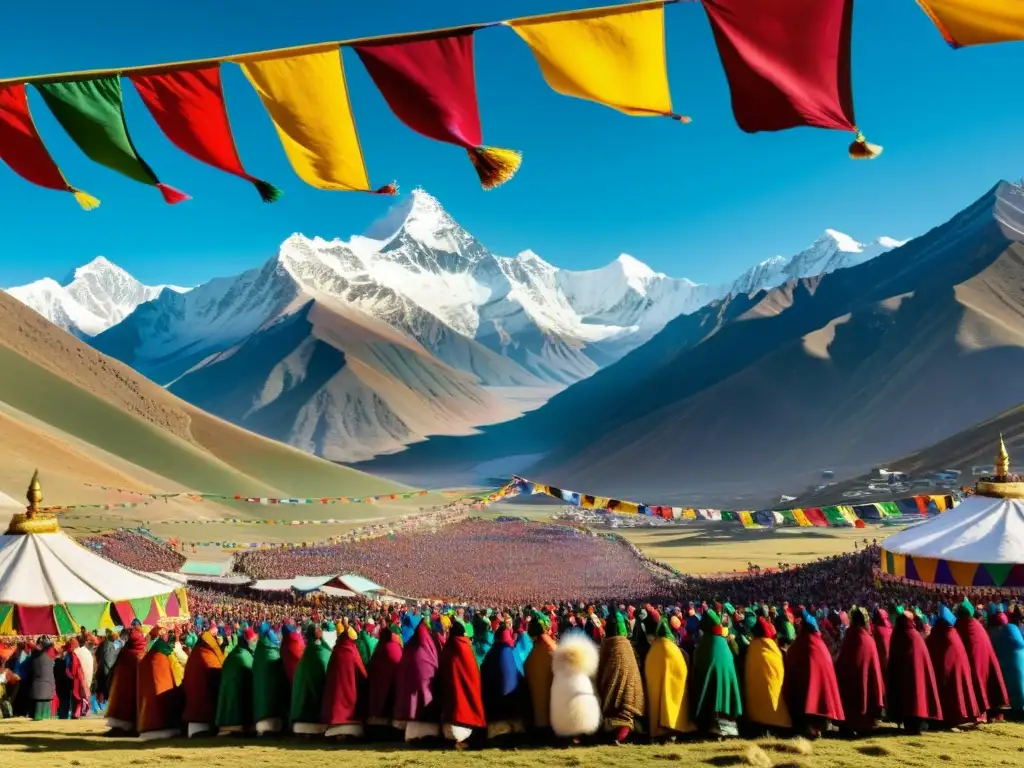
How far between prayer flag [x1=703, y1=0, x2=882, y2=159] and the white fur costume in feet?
18.0

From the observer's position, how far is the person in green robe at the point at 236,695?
10039 mm

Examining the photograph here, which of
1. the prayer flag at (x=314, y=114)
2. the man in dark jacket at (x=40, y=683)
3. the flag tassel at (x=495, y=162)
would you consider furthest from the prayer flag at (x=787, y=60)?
the man in dark jacket at (x=40, y=683)

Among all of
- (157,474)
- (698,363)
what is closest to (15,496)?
(157,474)

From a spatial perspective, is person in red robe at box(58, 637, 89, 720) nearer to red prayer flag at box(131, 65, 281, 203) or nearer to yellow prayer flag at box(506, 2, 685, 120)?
red prayer flag at box(131, 65, 281, 203)

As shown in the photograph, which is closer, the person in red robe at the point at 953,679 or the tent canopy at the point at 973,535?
the person in red robe at the point at 953,679

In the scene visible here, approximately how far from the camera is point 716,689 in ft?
30.2

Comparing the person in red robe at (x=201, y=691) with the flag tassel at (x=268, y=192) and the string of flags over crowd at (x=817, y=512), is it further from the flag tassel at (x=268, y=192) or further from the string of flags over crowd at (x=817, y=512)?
the string of flags over crowd at (x=817, y=512)

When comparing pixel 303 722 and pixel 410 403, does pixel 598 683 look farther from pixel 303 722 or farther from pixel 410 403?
pixel 410 403

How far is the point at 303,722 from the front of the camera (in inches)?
388

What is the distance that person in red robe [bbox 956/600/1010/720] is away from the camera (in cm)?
988

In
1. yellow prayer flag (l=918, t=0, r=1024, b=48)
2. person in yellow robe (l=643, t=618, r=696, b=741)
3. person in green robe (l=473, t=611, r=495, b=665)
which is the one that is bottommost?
person in yellow robe (l=643, t=618, r=696, b=741)

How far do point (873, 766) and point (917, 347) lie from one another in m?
107

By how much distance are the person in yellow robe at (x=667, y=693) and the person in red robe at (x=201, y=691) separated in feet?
15.4

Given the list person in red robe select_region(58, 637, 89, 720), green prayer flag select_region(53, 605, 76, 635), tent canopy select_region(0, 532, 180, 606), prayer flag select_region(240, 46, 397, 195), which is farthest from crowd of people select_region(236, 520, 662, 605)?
prayer flag select_region(240, 46, 397, 195)
